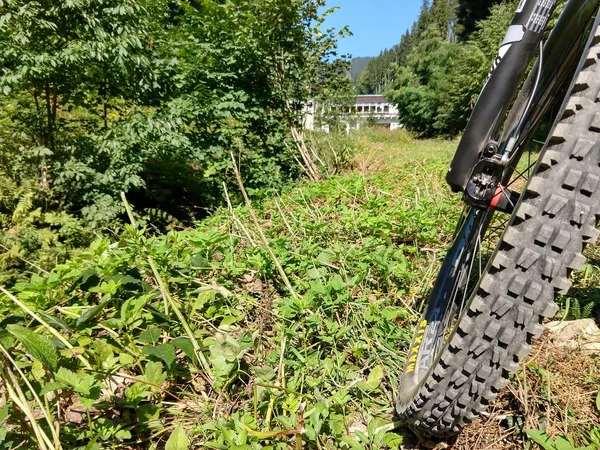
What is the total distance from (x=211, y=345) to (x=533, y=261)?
1.10 meters

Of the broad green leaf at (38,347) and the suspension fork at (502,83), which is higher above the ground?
the suspension fork at (502,83)

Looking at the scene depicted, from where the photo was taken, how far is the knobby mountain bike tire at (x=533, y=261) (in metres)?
0.80

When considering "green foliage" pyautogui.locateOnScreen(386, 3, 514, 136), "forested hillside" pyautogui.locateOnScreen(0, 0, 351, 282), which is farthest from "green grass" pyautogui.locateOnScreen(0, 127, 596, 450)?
"green foliage" pyautogui.locateOnScreen(386, 3, 514, 136)

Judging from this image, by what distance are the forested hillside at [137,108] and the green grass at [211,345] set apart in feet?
5.83

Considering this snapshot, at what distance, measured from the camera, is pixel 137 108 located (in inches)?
Result: 168

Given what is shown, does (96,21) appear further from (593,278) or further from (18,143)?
(593,278)

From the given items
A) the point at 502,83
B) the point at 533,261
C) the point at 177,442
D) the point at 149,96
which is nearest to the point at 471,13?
the point at 149,96

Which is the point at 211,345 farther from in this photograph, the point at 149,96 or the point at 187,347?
the point at 149,96

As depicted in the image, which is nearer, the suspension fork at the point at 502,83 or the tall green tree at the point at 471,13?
the suspension fork at the point at 502,83

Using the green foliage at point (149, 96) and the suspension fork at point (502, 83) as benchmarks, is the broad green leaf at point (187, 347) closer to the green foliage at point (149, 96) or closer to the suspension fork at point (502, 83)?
the suspension fork at point (502, 83)

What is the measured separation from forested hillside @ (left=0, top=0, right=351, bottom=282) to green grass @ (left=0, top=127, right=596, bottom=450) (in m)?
1.78

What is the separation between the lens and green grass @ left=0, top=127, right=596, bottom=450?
98cm

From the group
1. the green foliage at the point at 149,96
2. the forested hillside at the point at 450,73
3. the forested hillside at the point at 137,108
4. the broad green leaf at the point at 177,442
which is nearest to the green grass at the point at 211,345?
the broad green leaf at the point at 177,442

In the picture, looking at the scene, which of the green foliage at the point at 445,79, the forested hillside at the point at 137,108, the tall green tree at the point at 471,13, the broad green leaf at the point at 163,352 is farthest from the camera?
the tall green tree at the point at 471,13
